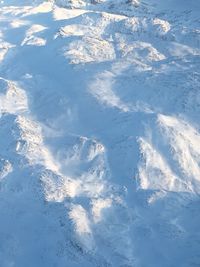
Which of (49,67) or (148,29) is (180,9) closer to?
(148,29)

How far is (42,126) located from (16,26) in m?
58.6

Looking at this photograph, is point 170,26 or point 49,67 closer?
point 49,67

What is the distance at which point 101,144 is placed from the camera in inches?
4833

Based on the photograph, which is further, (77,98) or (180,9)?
(180,9)

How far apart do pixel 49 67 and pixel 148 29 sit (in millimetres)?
32598

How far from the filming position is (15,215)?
107812 millimetres

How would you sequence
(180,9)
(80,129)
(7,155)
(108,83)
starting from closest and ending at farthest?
(7,155) → (80,129) → (108,83) → (180,9)

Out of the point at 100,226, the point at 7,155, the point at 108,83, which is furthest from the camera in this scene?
the point at 108,83

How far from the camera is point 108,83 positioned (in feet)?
467

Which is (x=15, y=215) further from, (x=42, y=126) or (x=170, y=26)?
(x=170, y=26)

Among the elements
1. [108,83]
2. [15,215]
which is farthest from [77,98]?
[15,215]

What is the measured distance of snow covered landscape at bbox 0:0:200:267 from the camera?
103312 millimetres

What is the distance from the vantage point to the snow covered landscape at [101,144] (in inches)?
4067

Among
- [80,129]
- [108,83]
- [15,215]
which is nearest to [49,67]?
[108,83]
